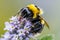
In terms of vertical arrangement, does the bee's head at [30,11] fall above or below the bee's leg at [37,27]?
above

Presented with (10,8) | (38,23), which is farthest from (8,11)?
(38,23)

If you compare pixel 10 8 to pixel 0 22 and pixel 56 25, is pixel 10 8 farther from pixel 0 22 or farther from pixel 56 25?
pixel 56 25

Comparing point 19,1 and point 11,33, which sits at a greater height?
point 19,1
